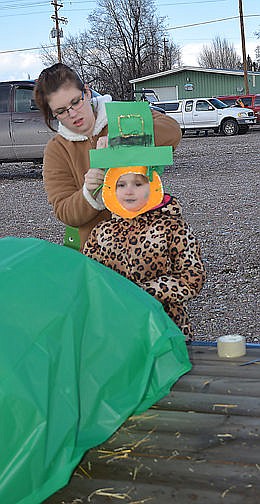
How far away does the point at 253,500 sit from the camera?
4.46 ft

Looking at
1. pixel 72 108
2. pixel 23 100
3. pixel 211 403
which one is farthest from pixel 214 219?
pixel 211 403

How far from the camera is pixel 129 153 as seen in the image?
228cm

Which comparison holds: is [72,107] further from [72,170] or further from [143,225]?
[143,225]

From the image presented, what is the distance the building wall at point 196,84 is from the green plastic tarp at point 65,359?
41956mm

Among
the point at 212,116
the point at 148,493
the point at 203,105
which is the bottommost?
the point at 148,493

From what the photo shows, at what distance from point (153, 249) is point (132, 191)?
218 millimetres

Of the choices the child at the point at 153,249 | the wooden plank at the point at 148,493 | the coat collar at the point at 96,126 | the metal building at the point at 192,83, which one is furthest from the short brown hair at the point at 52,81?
the metal building at the point at 192,83

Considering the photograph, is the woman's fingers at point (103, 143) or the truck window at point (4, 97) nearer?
the woman's fingers at point (103, 143)

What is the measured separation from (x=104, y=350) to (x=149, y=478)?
0.30 metres

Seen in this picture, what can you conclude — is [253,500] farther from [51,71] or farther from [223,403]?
[51,71]

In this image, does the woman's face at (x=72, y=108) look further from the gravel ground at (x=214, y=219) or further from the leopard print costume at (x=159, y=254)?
the gravel ground at (x=214, y=219)

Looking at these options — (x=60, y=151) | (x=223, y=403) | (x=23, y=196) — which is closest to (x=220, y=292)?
(x=60, y=151)

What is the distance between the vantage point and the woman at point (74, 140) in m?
2.61

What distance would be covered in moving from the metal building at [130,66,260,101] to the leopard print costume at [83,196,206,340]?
41001 millimetres
